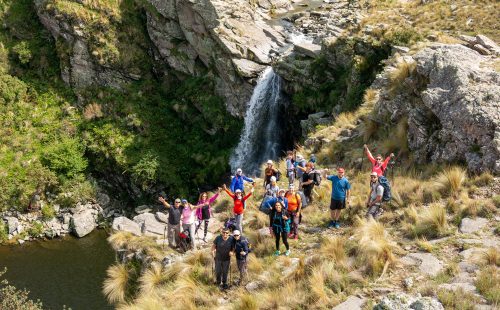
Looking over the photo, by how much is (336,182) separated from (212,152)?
65.4 feet

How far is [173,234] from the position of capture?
603 inches

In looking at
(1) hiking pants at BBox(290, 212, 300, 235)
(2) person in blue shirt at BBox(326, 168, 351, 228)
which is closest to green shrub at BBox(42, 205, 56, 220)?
(1) hiking pants at BBox(290, 212, 300, 235)

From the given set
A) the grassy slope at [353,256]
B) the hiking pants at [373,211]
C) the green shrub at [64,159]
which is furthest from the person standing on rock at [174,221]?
the green shrub at [64,159]

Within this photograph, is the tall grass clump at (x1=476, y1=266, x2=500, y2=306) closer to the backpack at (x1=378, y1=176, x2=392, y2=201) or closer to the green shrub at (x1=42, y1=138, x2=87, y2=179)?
the backpack at (x1=378, y1=176, x2=392, y2=201)

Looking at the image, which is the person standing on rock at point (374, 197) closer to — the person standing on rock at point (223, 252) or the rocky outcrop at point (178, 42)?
the person standing on rock at point (223, 252)

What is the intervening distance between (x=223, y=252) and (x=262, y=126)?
1870 cm

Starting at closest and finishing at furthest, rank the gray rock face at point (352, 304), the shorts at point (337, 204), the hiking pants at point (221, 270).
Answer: the gray rock face at point (352, 304) < the hiking pants at point (221, 270) < the shorts at point (337, 204)

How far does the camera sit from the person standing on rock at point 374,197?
12.9 metres

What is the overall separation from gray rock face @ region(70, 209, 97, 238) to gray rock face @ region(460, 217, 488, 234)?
23.9 meters

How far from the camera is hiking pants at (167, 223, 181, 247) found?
15.1 m

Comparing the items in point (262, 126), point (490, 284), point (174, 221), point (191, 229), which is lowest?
point (262, 126)

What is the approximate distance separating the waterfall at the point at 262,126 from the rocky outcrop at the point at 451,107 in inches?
429

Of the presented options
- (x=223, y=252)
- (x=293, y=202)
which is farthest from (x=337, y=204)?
(x=223, y=252)

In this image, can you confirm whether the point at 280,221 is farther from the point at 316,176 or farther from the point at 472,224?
the point at 472,224
